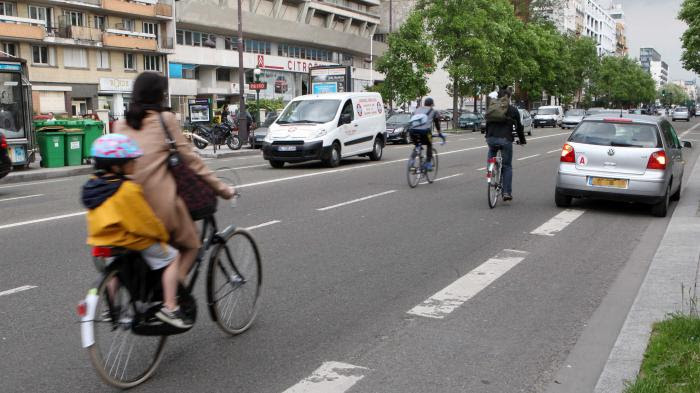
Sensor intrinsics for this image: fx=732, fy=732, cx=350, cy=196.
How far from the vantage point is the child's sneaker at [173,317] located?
4.27 m

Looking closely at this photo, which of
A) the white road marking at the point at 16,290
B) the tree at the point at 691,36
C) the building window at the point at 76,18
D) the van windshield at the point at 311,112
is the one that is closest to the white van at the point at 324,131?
the van windshield at the point at 311,112

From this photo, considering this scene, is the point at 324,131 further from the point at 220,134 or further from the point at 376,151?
the point at 220,134

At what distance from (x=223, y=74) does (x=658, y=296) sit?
62.7 m

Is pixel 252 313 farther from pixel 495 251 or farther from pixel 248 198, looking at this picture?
pixel 248 198

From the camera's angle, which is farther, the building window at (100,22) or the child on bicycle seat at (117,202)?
the building window at (100,22)

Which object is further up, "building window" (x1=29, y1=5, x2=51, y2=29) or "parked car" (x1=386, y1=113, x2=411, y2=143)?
"building window" (x1=29, y1=5, x2=51, y2=29)

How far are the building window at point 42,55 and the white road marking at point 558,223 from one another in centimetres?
4537

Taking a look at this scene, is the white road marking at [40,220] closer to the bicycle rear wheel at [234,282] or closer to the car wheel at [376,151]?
the bicycle rear wheel at [234,282]

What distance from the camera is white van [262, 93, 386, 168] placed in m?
18.8

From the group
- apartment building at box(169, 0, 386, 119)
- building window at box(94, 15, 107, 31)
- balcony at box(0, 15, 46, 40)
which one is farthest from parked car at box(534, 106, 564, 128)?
balcony at box(0, 15, 46, 40)

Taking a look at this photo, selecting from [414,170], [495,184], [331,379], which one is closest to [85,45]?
[414,170]

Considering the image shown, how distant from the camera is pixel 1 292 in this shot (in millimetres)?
6293

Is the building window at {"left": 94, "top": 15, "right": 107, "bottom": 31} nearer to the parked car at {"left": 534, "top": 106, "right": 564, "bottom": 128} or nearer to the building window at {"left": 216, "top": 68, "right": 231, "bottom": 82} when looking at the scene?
the building window at {"left": 216, "top": 68, "right": 231, "bottom": 82}

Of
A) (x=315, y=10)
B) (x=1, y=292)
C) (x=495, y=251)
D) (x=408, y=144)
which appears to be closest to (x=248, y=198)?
(x=495, y=251)
